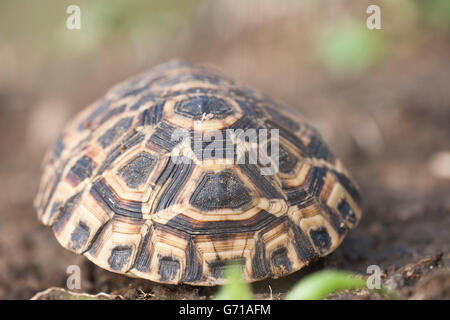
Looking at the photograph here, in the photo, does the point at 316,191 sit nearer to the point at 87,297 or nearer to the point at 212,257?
the point at 212,257

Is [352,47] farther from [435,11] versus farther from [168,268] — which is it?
[168,268]

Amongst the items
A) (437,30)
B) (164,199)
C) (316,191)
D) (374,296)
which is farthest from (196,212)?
(437,30)

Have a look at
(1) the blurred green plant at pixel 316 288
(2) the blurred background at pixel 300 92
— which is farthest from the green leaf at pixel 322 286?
(2) the blurred background at pixel 300 92

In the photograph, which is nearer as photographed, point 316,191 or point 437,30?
point 316,191

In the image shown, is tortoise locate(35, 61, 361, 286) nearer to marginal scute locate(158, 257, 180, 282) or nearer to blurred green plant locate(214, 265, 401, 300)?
marginal scute locate(158, 257, 180, 282)

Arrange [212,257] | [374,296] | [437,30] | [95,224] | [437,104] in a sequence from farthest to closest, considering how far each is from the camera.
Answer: [437,30] < [437,104] < [95,224] < [212,257] < [374,296]

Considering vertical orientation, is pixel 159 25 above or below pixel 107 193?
above

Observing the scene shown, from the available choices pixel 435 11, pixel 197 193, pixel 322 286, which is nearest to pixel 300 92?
pixel 435 11

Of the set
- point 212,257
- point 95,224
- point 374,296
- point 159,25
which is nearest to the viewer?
point 374,296
